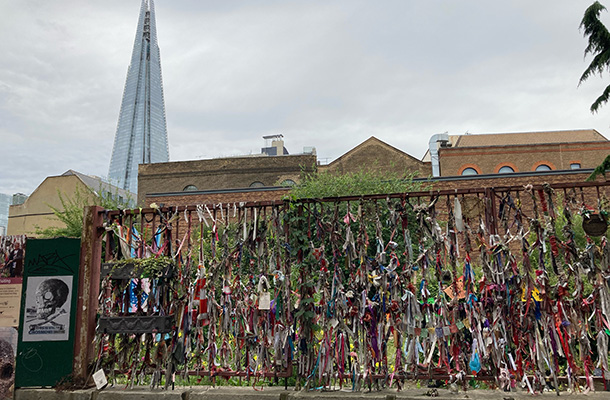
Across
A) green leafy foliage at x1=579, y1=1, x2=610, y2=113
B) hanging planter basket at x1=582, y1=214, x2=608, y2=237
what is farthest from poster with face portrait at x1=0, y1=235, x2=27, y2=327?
green leafy foliage at x1=579, y1=1, x2=610, y2=113

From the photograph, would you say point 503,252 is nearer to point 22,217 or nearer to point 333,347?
point 333,347

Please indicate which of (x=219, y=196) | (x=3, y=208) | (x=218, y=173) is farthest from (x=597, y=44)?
(x=3, y=208)

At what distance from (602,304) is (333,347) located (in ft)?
9.37

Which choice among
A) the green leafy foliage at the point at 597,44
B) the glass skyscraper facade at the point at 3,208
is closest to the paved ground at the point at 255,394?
the green leafy foliage at the point at 597,44

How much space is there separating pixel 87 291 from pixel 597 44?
64.1ft

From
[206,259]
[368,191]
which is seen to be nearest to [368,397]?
[206,259]

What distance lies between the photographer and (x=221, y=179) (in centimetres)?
3725

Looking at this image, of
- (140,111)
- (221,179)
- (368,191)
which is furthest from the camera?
(140,111)

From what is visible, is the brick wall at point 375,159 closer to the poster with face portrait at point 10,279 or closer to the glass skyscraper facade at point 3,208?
the poster with face portrait at point 10,279

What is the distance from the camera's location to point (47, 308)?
511 centimetres

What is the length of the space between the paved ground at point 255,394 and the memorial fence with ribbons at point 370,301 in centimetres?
14

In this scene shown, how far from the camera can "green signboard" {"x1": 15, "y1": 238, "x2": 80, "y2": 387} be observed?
196 inches

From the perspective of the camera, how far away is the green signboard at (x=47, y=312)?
16.4ft

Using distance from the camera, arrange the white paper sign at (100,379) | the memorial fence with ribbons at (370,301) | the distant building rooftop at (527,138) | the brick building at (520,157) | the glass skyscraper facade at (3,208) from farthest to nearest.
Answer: the glass skyscraper facade at (3,208)
the distant building rooftop at (527,138)
the brick building at (520,157)
the white paper sign at (100,379)
the memorial fence with ribbons at (370,301)
